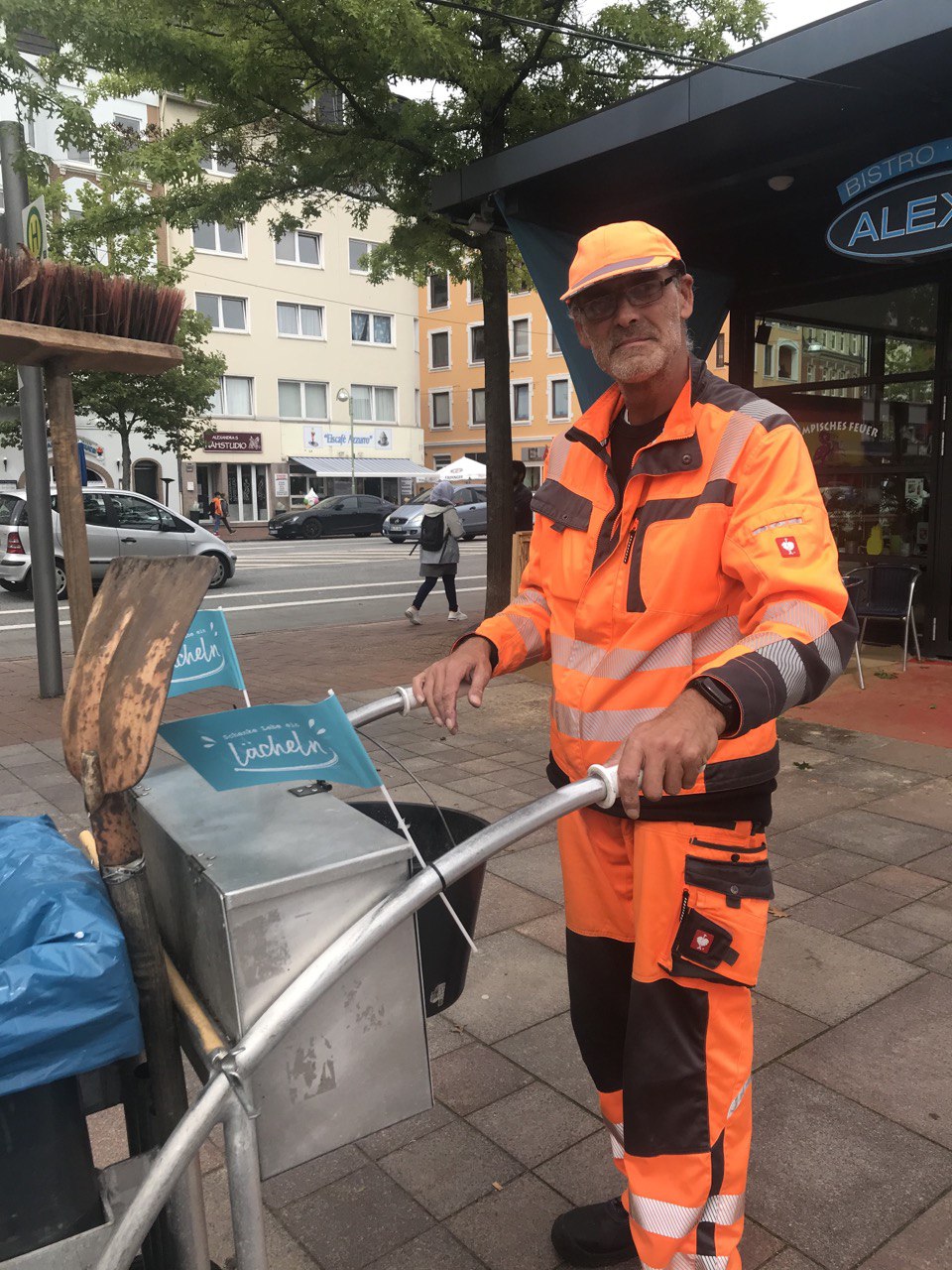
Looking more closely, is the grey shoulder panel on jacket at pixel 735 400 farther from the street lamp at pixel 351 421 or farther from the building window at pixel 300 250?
the street lamp at pixel 351 421

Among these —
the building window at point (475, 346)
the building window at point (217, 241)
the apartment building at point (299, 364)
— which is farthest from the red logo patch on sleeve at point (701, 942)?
the building window at point (475, 346)

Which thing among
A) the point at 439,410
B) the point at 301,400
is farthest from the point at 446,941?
the point at 439,410

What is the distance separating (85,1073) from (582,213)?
732cm

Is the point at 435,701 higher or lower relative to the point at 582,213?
lower

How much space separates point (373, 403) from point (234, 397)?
22.0 feet

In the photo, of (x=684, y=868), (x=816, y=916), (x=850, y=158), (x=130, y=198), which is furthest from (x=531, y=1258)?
(x=130, y=198)

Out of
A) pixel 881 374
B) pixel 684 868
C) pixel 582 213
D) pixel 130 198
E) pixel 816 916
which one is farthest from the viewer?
pixel 130 198

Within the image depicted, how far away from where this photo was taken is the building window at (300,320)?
3850 cm

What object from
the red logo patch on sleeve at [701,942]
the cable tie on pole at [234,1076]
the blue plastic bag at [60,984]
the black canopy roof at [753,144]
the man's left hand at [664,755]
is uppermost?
the black canopy roof at [753,144]

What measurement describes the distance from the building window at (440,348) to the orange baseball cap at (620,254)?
149ft

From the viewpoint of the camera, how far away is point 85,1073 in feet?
4.42

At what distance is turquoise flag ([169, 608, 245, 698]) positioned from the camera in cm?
169

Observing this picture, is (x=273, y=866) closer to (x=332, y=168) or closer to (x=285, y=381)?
(x=332, y=168)

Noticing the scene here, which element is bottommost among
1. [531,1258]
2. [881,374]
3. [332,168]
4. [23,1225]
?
[531,1258]
